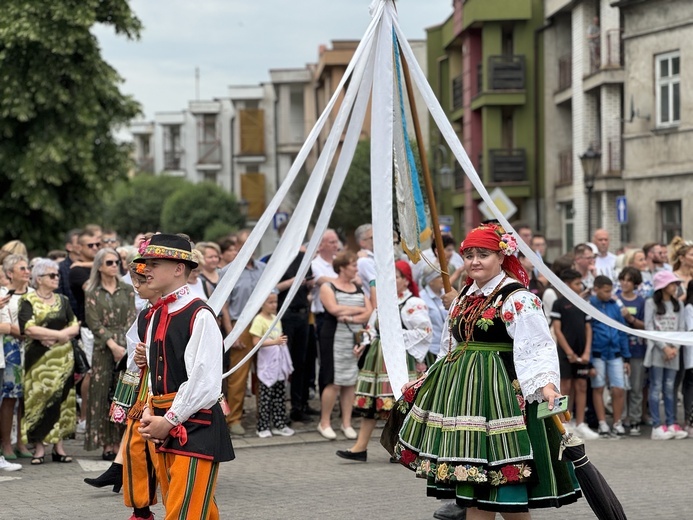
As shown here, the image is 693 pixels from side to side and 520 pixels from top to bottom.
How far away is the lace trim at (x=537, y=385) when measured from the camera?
6016 millimetres

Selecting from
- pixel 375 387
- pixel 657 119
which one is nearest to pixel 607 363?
pixel 375 387

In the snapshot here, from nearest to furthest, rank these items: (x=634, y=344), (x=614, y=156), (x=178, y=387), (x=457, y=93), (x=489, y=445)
A: (x=178, y=387)
(x=489, y=445)
(x=634, y=344)
(x=614, y=156)
(x=457, y=93)

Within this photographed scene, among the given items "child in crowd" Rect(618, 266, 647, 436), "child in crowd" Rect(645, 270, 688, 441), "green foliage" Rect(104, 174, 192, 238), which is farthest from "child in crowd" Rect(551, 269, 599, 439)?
"green foliage" Rect(104, 174, 192, 238)

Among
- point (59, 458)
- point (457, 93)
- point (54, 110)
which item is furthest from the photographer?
point (457, 93)

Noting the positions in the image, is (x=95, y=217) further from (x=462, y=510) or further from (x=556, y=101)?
(x=462, y=510)

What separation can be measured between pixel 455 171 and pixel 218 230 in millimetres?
A: 22574

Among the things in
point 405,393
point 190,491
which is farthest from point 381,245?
point 190,491

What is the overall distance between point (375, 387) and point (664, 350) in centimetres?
359

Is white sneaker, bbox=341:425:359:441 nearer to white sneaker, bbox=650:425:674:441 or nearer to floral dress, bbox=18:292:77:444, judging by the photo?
floral dress, bbox=18:292:77:444

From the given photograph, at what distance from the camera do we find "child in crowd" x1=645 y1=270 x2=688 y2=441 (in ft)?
39.2

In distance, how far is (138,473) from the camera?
21.7 feet

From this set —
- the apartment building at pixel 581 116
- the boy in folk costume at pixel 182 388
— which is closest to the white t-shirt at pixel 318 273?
the boy in folk costume at pixel 182 388

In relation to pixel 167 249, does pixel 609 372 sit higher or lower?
lower

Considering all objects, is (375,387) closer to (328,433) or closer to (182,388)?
(328,433)
